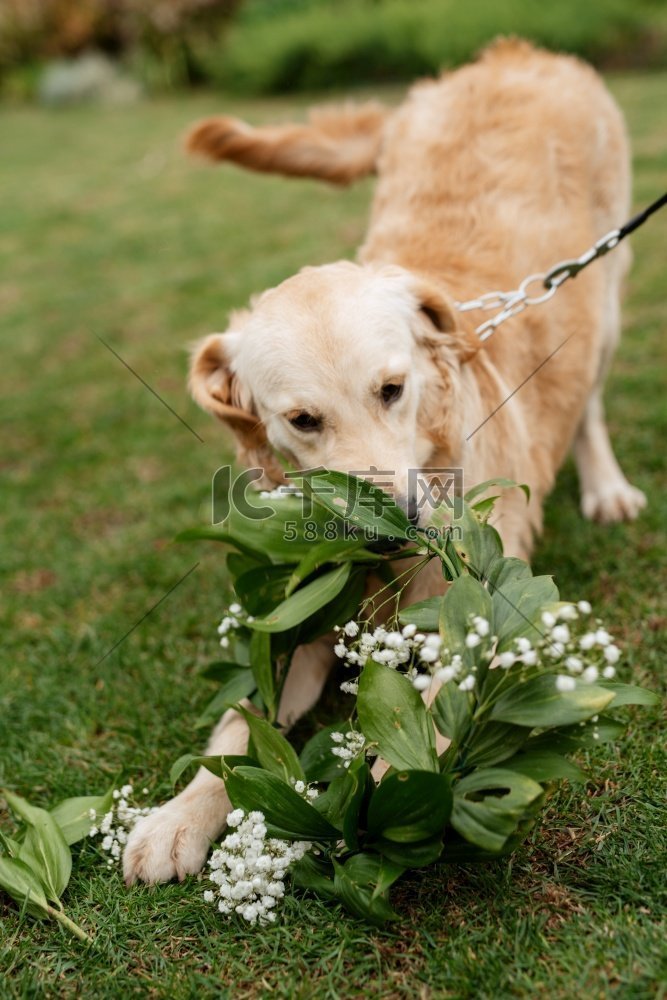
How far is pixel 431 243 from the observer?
120 inches

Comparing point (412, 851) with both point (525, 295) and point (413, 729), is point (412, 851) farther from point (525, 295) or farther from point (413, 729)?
point (525, 295)

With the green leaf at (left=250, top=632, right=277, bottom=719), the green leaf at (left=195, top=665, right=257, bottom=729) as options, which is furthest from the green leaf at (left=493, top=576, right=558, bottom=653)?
the green leaf at (left=195, top=665, right=257, bottom=729)

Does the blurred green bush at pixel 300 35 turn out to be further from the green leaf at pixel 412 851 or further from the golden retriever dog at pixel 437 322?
the green leaf at pixel 412 851

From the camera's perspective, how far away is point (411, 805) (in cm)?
175

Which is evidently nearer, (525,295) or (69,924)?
(69,924)

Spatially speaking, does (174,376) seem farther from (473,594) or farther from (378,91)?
(378,91)

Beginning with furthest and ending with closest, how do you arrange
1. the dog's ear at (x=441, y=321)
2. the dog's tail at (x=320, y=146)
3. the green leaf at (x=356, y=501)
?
the dog's tail at (x=320, y=146) → the dog's ear at (x=441, y=321) → the green leaf at (x=356, y=501)

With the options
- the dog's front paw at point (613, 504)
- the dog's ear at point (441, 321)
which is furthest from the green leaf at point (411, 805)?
the dog's front paw at point (613, 504)

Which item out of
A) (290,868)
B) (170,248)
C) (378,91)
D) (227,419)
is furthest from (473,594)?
(378,91)

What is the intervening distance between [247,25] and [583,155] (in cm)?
1438

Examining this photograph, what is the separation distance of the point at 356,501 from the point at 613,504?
69.2 inches

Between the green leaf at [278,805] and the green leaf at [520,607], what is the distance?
0.55m

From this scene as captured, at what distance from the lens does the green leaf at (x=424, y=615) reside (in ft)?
6.27

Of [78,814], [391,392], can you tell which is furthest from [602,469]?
[78,814]
